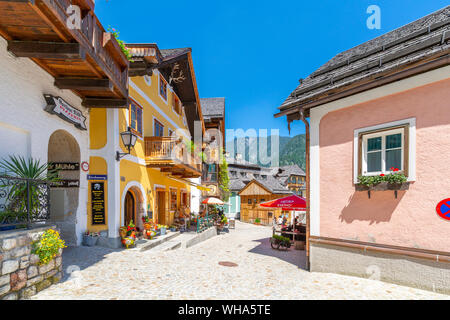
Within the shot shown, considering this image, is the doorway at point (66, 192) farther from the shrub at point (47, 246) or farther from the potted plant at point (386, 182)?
the potted plant at point (386, 182)

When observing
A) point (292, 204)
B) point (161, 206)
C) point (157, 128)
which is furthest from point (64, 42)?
point (161, 206)

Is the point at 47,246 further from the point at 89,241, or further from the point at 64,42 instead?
the point at 89,241

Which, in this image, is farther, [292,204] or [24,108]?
[292,204]

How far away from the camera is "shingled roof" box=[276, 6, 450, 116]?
5734 mm

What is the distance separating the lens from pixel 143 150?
1230 cm

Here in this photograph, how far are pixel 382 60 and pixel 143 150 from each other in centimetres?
996

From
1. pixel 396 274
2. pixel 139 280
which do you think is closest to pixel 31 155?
pixel 139 280

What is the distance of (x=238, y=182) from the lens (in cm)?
3978

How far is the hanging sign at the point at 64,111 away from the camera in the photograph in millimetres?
7258

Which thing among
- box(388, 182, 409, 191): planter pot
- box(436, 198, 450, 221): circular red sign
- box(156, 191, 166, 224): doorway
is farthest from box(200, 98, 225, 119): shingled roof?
box(436, 198, 450, 221): circular red sign

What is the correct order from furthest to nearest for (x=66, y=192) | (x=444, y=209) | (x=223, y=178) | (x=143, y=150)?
(x=223, y=178) → (x=143, y=150) → (x=66, y=192) → (x=444, y=209)

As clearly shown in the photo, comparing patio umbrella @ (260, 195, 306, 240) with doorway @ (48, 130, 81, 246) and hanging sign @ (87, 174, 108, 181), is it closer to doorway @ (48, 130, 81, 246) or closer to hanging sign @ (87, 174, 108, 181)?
hanging sign @ (87, 174, 108, 181)

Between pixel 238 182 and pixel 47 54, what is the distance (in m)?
35.2

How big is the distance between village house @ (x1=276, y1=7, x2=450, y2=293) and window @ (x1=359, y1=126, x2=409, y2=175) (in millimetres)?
24
